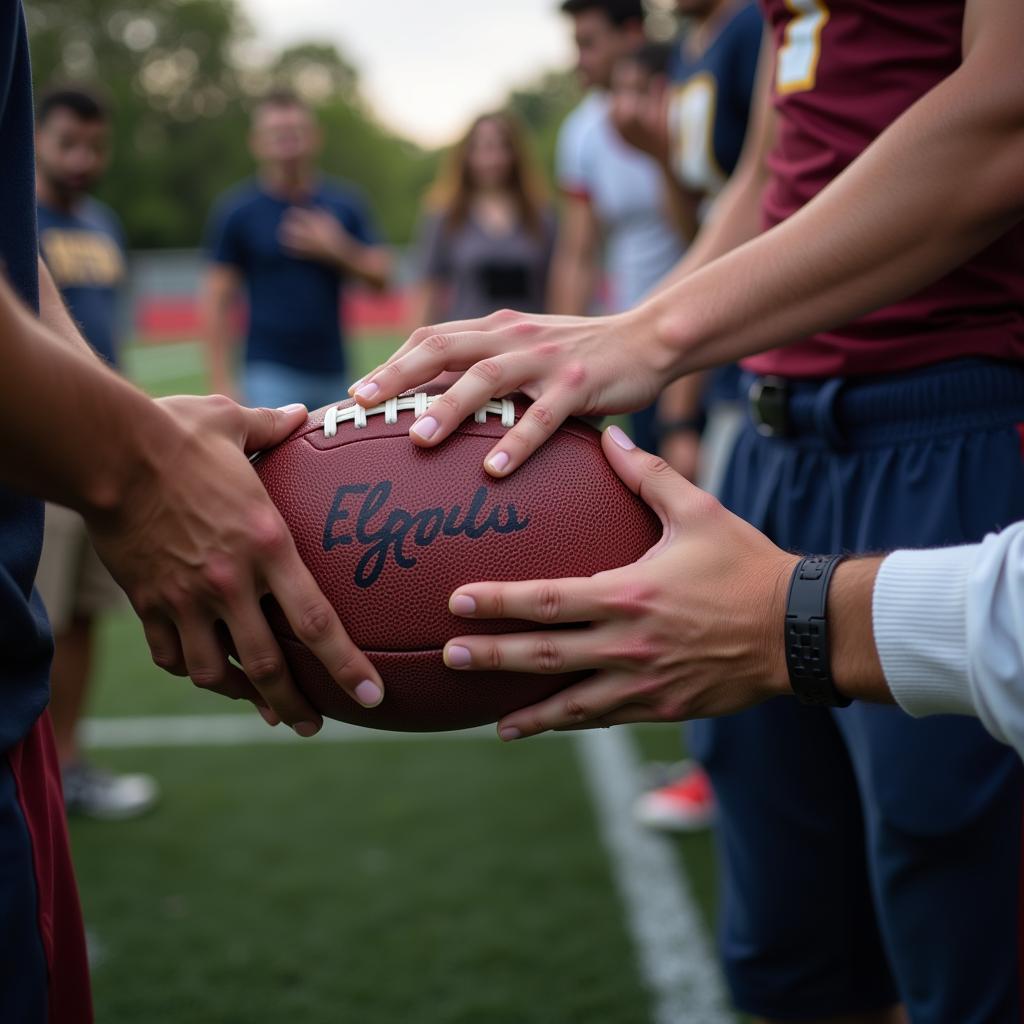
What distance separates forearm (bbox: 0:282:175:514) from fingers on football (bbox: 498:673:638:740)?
20.1 inches

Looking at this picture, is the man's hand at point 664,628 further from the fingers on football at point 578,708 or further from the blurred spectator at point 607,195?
the blurred spectator at point 607,195

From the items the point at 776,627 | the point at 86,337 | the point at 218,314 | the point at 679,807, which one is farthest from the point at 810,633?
the point at 218,314

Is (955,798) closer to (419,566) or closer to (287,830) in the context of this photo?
(419,566)

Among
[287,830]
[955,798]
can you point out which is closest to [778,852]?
[955,798]

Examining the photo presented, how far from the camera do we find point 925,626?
1.23 meters

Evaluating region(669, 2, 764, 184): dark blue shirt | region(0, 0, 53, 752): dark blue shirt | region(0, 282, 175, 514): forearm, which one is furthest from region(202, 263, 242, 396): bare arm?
region(0, 282, 175, 514): forearm

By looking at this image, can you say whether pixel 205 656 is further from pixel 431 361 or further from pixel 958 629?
pixel 958 629

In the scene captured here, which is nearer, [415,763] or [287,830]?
[287,830]

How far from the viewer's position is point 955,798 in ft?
5.29

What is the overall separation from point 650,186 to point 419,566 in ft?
11.5

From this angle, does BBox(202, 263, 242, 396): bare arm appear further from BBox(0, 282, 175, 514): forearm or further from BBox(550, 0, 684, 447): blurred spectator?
BBox(0, 282, 175, 514): forearm

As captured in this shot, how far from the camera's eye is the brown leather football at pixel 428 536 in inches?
55.6

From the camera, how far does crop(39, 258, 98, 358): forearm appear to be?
1.46 m

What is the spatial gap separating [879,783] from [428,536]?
73 centimetres
